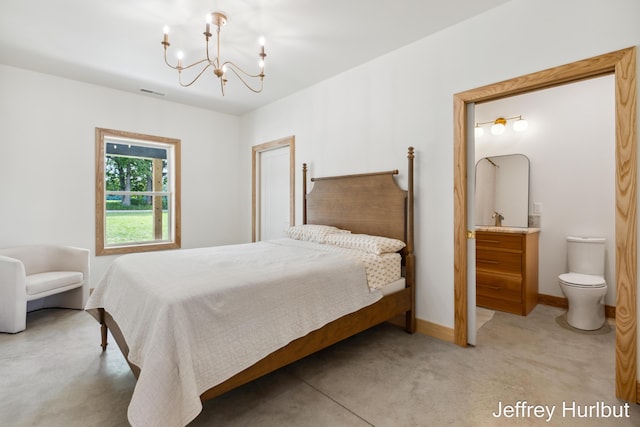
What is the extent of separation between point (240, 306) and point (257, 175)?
338cm

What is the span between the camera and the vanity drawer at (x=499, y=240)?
10.5 feet

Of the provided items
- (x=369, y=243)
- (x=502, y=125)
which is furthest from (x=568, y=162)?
(x=369, y=243)

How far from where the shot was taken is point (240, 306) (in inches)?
63.6

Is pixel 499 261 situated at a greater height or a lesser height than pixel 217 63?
lesser

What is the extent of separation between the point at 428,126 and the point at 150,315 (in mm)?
2482

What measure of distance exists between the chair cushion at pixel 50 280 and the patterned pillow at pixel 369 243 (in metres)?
2.73

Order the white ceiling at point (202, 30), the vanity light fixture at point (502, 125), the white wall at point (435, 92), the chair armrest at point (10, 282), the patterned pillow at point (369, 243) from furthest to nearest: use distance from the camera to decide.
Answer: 1. the vanity light fixture at point (502, 125)
2. the chair armrest at point (10, 282)
3. the patterned pillow at point (369, 243)
4. the white ceiling at point (202, 30)
5. the white wall at point (435, 92)

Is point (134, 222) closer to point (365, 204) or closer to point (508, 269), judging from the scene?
point (365, 204)

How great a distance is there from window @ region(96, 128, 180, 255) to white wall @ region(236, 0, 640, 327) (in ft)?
7.10

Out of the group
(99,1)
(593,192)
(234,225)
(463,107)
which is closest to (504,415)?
(463,107)

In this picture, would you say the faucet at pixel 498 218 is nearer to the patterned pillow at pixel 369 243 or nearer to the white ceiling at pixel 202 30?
the patterned pillow at pixel 369 243

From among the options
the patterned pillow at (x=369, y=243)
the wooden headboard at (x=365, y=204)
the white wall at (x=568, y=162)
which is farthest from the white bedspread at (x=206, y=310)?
the white wall at (x=568, y=162)

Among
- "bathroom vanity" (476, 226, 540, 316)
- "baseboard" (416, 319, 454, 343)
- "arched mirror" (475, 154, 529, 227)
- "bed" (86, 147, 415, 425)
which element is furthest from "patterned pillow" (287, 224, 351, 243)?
"arched mirror" (475, 154, 529, 227)

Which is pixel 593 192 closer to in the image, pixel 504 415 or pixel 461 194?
pixel 461 194
